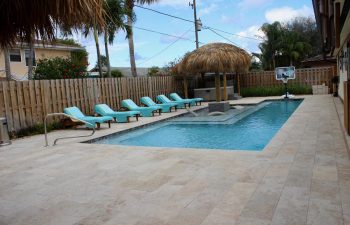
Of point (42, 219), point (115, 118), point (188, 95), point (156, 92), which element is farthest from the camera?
point (188, 95)

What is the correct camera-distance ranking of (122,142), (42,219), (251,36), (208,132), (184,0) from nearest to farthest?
1. (42,219)
2. (122,142)
3. (208,132)
4. (184,0)
5. (251,36)

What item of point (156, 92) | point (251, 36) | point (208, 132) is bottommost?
point (208, 132)

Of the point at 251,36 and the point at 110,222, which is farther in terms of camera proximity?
the point at 251,36

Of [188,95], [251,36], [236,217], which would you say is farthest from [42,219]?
[251,36]

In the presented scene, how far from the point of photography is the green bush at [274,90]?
21.2 metres

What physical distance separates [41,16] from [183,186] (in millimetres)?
2798

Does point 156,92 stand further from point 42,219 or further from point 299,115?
point 42,219

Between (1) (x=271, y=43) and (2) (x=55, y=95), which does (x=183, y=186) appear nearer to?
(2) (x=55, y=95)

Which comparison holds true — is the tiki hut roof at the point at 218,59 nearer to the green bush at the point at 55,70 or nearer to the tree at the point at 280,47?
the green bush at the point at 55,70

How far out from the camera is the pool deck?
3.53m

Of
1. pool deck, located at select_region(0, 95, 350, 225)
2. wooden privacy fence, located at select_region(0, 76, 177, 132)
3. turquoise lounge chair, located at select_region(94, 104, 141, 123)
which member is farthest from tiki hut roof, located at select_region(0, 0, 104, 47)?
turquoise lounge chair, located at select_region(94, 104, 141, 123)

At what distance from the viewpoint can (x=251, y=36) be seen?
38812 millimetres

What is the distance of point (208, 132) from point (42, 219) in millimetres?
7354

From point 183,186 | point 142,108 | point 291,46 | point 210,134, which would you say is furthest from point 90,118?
point 291,46
